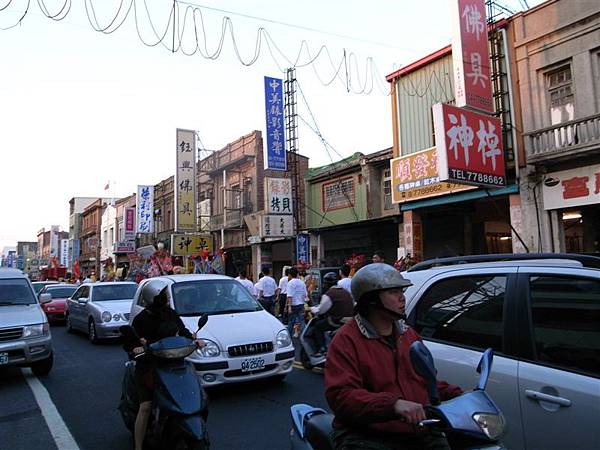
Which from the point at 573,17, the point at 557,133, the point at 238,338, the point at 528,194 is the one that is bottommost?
the point at 238,338

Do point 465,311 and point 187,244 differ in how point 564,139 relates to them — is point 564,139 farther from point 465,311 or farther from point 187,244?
point 187,244

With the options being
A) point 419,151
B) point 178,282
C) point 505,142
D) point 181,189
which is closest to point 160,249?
point 181,189

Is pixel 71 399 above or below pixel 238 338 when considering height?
below

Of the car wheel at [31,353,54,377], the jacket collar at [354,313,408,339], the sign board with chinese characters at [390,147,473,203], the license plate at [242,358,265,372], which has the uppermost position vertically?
the sign board with chinese characters at [390,147,473,203]

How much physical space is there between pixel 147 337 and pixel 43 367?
4.70m

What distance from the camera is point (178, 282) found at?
25.2ft

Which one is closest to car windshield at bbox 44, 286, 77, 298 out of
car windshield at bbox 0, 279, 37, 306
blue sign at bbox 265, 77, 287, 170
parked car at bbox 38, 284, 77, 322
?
parked car at bbox 38, 284, 77, 322

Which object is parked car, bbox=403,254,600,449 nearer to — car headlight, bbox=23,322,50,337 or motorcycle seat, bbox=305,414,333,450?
motorcycle seat, bbox=305,414,333,450

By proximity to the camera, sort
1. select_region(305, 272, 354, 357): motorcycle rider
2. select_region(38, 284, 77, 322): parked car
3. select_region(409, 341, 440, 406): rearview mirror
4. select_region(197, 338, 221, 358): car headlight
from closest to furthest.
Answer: select_region(409, 341, 440, 406): rearview mirror → select_region(197, 338, 221, 358): car headlight → select_region(305, 272, 354, 357): motorcycle rider → select_region(38, 284, 77, 322): parked car

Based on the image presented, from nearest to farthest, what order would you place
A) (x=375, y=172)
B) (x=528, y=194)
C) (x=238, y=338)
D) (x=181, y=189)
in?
(x=238, y=338) < (x=528, y=194) < (x=375, y=172) < (x=181, y=189)

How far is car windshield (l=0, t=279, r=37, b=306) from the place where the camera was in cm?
854

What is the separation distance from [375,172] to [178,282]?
12314 millimetres

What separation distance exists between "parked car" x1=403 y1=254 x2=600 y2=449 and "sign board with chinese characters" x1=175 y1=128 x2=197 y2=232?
24246 millimetres

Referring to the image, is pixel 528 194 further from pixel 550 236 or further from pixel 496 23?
pixel 496 23
